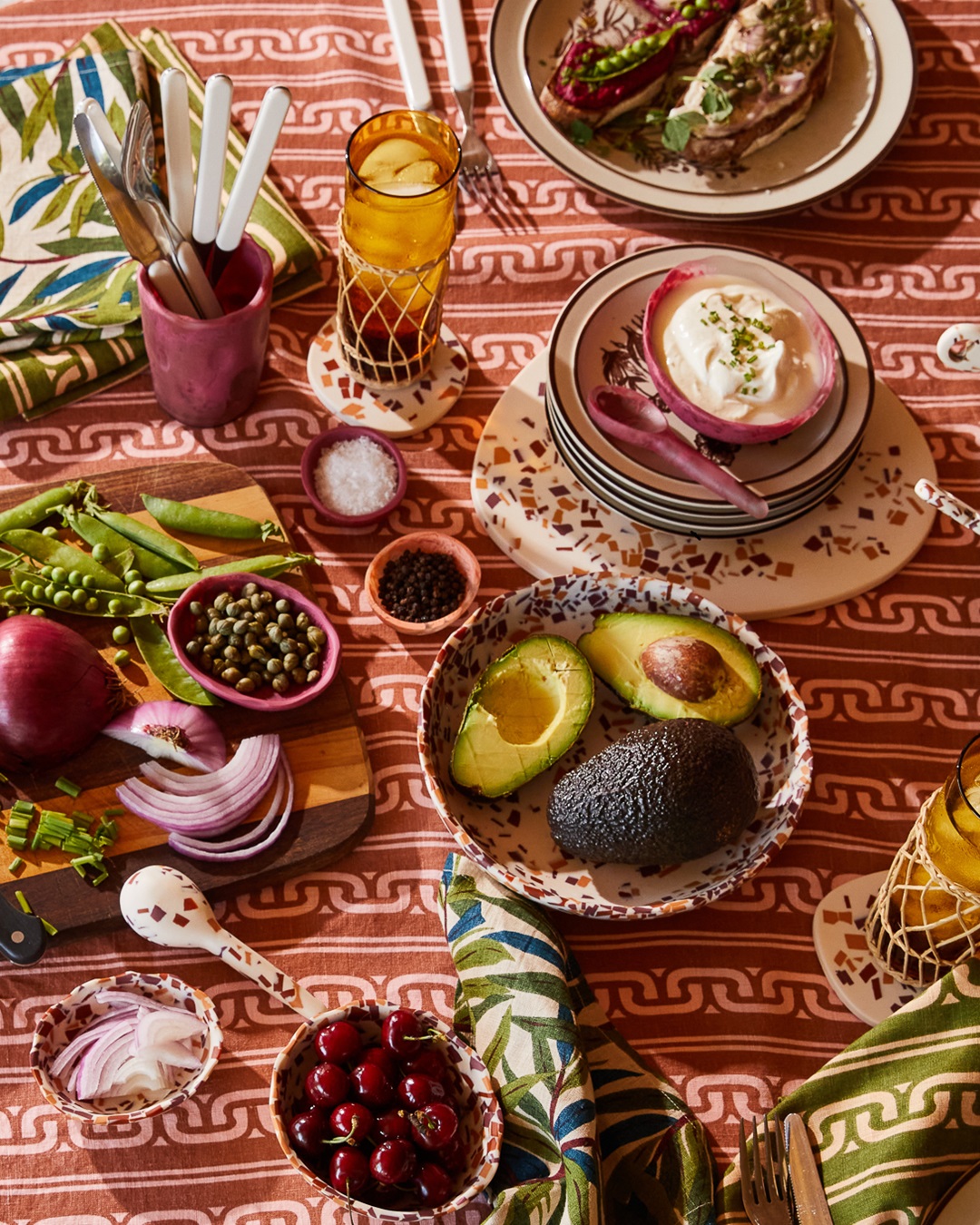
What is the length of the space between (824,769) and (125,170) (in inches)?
40.5

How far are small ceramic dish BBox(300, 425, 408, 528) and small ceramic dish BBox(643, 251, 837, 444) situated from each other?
13.3 inches

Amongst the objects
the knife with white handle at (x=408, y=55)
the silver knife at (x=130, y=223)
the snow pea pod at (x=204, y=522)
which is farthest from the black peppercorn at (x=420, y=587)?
the knife with white handle at (x=408, y=55)

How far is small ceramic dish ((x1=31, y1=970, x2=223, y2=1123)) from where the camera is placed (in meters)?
1.05

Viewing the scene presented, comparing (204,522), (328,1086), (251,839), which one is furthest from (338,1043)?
(204,522)

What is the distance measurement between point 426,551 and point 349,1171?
27.9 inches

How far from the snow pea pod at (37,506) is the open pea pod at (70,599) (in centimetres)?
6

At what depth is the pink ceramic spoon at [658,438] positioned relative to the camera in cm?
137

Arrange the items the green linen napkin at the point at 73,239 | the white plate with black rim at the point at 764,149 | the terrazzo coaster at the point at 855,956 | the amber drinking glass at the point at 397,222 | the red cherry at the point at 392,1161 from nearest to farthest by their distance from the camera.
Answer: the red cherry at the point at 392,1161, the terrazzo coaster at the point at 855,956, the amber drinking glass at the point at 397,222, the green linen napkin at the point at 73,239, the white plate with black rim at the point at 764,149

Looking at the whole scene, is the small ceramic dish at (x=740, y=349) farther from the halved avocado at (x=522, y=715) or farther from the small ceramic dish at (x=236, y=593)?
the small ceramic dish at (x=236, y=593)

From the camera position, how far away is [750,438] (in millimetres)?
1381

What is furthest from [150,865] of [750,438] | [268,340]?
[750,438]

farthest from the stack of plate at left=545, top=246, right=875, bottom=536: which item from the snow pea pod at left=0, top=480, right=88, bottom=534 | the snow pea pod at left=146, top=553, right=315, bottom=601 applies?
the snow pea pod at left=0, top=480, right=88, bottom=534

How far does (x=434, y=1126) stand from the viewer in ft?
3.38

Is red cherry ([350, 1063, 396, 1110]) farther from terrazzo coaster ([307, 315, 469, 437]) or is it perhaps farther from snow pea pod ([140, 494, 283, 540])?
terrazzo coaster ([307, 315, 469, 437])
